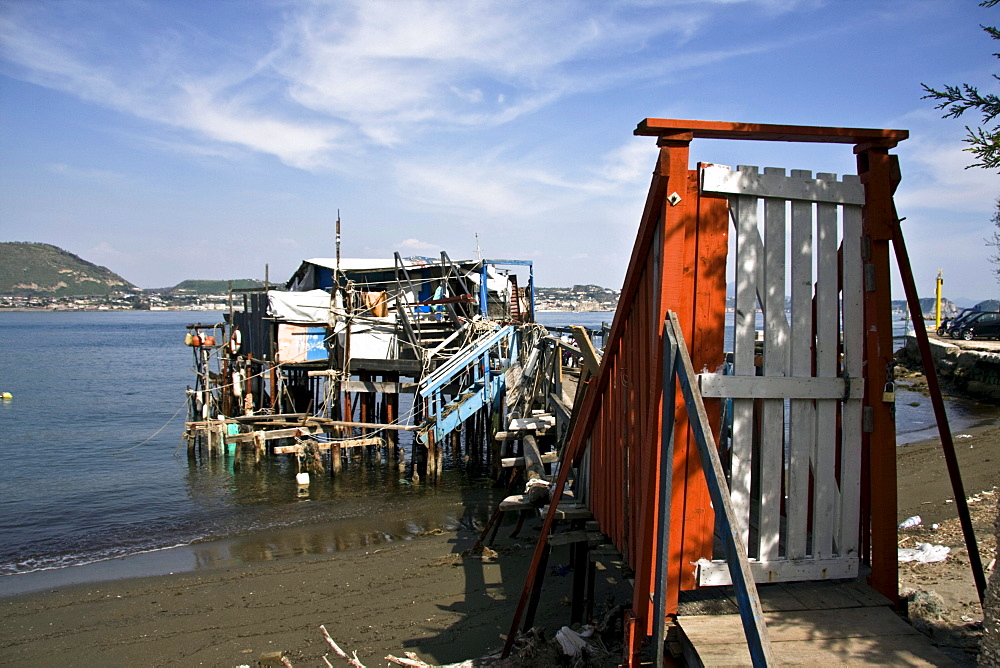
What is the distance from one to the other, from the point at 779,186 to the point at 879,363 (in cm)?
111

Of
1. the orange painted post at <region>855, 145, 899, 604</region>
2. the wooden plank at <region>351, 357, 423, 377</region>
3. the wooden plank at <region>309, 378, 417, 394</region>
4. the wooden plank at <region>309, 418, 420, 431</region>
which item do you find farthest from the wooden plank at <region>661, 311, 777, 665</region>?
the wooden plank at <region>309, 378, 417, 394</region>

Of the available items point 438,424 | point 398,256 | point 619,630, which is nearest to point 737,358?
point 619,630

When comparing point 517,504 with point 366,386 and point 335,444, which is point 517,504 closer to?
point 335,444

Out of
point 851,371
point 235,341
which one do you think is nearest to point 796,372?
point 851,371

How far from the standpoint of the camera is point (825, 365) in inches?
141

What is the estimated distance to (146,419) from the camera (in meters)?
30.4

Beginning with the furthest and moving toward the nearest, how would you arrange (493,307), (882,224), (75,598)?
(493,307)
(75,598)
(882,224)

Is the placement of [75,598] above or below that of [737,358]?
below

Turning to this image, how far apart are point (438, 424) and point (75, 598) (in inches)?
322

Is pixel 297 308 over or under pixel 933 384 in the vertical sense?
over

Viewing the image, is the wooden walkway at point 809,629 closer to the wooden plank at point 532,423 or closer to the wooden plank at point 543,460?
the wooden plank at point 543,460

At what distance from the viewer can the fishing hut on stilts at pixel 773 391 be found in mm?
3326

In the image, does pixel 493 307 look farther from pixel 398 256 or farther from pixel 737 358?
pixel 737 358

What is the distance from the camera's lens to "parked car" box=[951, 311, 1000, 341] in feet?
106
